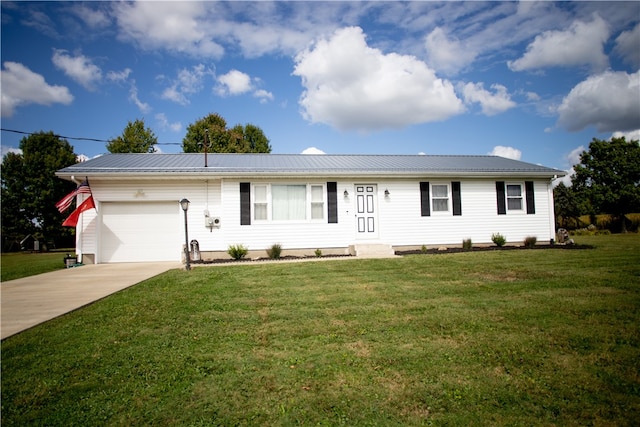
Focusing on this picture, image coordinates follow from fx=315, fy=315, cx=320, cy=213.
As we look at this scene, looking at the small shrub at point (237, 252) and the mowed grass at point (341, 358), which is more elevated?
the small shrub at point (237, 252)

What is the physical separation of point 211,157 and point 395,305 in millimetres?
12514

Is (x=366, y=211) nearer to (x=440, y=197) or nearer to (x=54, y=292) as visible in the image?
(x=440, y=197)

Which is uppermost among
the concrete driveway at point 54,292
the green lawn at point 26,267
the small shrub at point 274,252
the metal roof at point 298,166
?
the metal roof at point 298,166

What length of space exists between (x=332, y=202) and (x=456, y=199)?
5.29m

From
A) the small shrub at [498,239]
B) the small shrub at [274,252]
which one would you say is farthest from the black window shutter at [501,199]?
the small shrub at [274,252]

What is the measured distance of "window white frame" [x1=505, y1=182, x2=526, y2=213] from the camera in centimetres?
1362

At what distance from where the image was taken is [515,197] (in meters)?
13.7

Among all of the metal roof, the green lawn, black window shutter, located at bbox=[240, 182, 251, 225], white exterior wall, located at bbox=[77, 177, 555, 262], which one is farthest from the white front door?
the green lawn

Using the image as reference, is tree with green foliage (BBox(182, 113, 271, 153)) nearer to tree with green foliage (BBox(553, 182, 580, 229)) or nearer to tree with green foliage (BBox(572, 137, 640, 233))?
tree with green foliage (BBox(553, 182, 580, 229))

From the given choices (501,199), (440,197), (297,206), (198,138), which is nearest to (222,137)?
(198,138)

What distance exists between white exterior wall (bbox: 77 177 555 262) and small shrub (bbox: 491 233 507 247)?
0.18 meters

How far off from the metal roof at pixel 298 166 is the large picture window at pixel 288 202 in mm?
653

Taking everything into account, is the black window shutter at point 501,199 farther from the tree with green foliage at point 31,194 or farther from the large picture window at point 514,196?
the tree with green foliage at point 31,194

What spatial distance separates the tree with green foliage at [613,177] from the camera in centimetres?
2258
